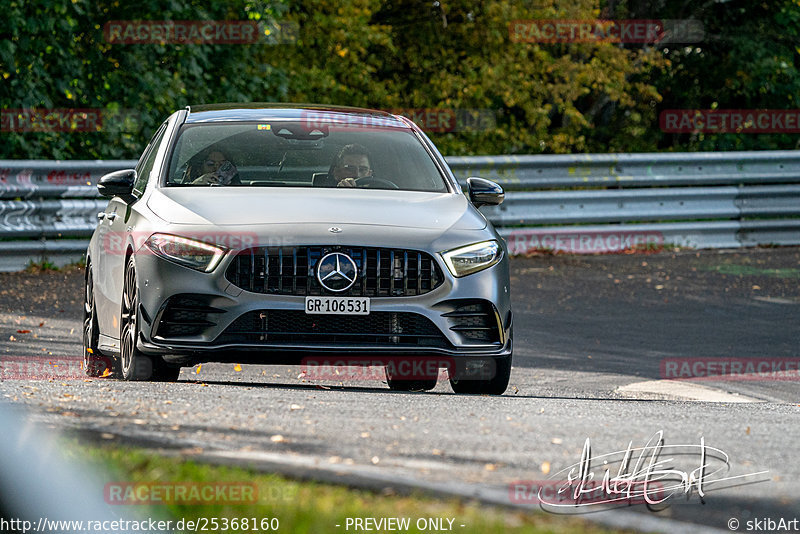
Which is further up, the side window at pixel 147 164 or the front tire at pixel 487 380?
the side window at pixel 147 164

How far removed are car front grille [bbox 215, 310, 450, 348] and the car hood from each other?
1.62ft

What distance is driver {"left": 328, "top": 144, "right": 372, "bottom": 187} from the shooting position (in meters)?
8.23

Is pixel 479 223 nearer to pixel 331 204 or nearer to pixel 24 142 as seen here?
pixel 331 204

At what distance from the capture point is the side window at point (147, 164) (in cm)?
833

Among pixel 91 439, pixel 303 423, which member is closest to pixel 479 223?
pixel 303 423

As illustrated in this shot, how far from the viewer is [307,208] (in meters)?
7.39

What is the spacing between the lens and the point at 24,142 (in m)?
16.6

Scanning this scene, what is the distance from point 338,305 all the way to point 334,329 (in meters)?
0.14

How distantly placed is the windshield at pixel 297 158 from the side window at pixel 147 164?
0.89ft
